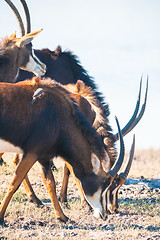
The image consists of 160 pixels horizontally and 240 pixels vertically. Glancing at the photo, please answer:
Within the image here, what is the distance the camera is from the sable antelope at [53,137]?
6.86 m

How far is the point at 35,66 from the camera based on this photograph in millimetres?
10148

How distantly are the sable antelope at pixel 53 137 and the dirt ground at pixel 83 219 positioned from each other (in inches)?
11.3

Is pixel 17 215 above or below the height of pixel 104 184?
below

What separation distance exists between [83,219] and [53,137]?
4.85 feet

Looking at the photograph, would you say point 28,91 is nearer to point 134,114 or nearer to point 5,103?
point 5,103

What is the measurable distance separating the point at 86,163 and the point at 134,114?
1.78 m

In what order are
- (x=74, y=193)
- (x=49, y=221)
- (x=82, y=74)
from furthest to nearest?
(x=82, y=74) < (x=74, y=193) < (x=49, y=221)

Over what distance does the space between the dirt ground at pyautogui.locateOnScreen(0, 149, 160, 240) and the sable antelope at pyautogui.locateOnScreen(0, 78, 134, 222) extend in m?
0.29

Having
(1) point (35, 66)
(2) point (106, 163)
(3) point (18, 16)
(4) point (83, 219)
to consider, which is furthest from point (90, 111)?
(3) point (18, 16)

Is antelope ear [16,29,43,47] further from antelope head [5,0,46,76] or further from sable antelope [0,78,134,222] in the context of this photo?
sable antelope [0,78,134,222]

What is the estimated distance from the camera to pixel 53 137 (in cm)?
698

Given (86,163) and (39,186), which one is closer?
(86,163)

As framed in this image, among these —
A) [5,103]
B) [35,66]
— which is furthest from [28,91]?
[35,66]

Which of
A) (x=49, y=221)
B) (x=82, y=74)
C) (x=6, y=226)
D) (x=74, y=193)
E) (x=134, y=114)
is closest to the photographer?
(x=6, y=226)
